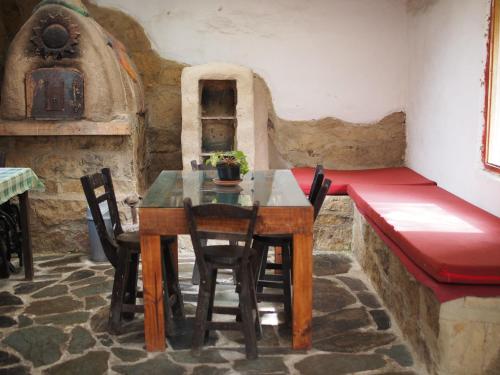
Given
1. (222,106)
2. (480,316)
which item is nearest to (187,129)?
(222,106)

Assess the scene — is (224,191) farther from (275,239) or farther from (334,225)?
(334,225)

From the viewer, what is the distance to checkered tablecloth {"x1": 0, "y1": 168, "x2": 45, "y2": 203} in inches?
148

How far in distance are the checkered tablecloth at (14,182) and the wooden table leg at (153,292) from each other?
134 centimetres

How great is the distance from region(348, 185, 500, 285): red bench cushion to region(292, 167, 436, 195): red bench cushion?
26 centimetres

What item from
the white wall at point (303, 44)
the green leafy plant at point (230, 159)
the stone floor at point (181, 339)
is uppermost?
the white wall at point (303, 44)

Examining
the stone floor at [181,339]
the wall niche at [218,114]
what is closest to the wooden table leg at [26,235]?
the stone floor at [181,339]

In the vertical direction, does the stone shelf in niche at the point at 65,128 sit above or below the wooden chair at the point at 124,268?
above

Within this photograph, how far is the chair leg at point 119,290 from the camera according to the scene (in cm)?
334

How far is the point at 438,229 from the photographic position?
325 centimetres

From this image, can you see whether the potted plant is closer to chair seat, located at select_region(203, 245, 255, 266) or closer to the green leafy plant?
the green leafy plant

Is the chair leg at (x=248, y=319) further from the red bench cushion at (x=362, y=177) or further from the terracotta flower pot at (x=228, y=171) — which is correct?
the red bench cushion at (x=362, y=177)

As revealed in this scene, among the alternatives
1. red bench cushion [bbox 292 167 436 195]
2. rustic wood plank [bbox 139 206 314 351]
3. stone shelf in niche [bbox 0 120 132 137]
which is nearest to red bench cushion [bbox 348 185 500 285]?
red bench cushion [bbox 292 167 436 195]

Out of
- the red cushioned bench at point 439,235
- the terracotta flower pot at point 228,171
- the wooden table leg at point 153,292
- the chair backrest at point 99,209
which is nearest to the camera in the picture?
the red cushioned bench at point 439,235

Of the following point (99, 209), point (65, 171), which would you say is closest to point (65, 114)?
point (65, 171)
